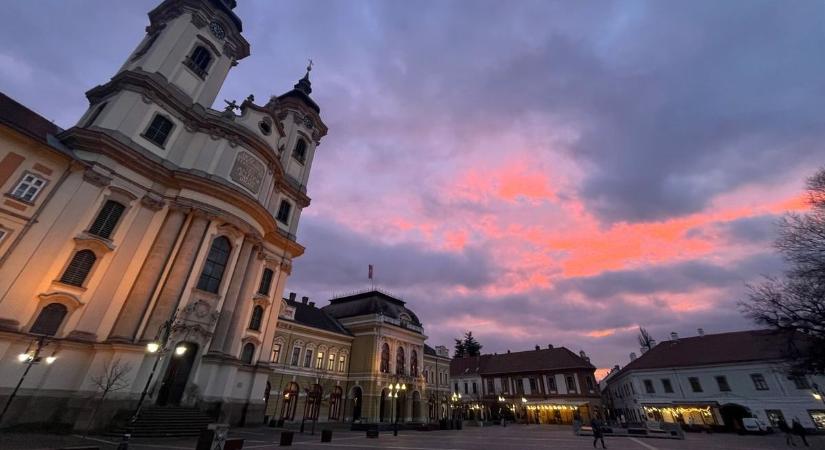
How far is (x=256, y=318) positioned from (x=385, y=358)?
72.3ft

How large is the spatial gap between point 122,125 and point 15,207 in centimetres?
699

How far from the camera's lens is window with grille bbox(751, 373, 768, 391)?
3388 cm

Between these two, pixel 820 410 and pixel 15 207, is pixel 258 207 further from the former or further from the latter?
pixel 820 410

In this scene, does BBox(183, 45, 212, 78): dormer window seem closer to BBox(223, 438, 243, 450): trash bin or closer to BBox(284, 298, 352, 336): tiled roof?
BBox(284, 298, 352, 336): tiled roof

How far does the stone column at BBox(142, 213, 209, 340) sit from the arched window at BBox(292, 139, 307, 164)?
14.1 meters

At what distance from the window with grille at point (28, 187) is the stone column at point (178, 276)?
6.43 m

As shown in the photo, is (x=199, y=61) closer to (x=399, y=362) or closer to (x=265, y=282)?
(x=265, y=282)

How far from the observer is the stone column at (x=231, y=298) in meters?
21.1

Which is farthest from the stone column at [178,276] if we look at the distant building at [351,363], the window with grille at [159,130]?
the distant building at [351,363]

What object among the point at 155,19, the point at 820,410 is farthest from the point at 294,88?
the point at 820,410

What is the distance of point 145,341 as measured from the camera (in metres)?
17.1

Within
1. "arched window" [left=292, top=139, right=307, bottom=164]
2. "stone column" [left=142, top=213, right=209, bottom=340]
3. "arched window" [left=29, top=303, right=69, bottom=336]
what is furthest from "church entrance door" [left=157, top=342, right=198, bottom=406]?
"arched window" [left=292, top=139, right=307, bottom=164]

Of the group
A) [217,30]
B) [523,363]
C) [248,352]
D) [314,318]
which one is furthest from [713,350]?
[217,30]

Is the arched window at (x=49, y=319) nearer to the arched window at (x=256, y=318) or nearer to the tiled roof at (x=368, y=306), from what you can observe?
the arched window at (x=256, y=318)
